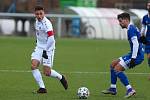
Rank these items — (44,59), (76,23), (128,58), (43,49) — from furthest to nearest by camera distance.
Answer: (76,23) < (43,49) < (44,59) < (128,58)

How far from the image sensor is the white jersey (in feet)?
40.5

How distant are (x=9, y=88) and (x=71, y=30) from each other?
28688 mm

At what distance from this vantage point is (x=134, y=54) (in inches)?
457

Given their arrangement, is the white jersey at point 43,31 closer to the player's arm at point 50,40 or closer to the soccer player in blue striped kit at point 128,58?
the player's arm at point 50,40

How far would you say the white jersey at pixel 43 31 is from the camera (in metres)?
12.4

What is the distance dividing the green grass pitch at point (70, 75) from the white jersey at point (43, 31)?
3.52 ft

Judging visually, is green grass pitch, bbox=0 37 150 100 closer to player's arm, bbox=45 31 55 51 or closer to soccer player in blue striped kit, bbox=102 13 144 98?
soccer player in blue striped kit, bbox=102 13 144 98

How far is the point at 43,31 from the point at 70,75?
165 inches

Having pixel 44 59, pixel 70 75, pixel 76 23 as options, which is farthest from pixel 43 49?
pixel 76 23

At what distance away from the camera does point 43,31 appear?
12.4m

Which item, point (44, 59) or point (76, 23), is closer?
point (44, 59)

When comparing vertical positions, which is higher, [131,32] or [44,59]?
[131,32]

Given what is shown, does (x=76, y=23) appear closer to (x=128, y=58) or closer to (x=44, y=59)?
(x=44, y=59)

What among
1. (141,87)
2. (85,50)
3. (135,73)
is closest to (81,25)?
(85,50)
